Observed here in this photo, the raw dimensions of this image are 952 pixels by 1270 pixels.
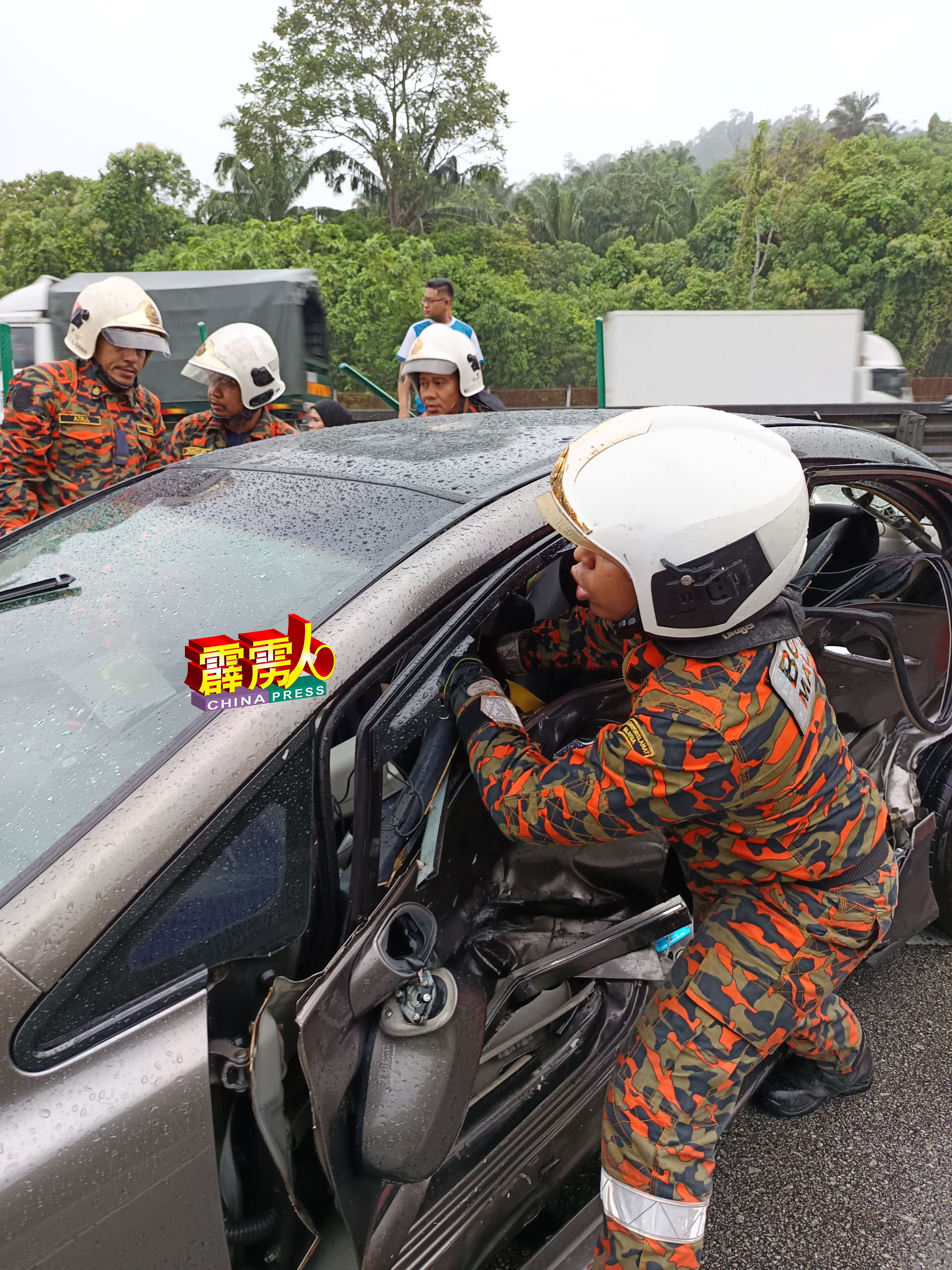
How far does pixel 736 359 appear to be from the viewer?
37.8 ft

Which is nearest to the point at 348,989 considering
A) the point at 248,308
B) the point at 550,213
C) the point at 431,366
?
the point at 431,366

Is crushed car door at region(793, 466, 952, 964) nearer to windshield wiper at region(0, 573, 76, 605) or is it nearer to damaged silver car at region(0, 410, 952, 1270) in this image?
damaged silver car at region(0, 410, 952, 1270)

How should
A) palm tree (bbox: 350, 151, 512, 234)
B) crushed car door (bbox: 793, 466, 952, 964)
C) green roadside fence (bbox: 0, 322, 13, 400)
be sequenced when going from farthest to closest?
palm tree (bbox: 350, 151, 512, 234) < green roadside fence (bbox: 0, 322, 13, 400) < crushed car door (bbox: 793, 466, 952, 964)

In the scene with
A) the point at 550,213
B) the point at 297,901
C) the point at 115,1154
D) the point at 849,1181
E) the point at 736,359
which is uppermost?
the point at 550,213

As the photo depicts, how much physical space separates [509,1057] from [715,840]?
552mm

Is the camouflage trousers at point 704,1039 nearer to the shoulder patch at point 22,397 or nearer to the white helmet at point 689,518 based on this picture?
the white helmet at point 689,518

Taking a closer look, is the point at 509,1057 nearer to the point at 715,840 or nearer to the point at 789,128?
the point at 715,840

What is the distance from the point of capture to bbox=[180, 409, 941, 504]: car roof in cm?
175

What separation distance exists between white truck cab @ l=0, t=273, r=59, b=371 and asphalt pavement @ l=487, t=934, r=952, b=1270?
8.87 meters

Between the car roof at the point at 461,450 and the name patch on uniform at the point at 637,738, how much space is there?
1.60 feet

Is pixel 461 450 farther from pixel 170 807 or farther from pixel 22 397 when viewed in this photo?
pixel 22 397

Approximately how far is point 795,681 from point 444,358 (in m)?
2.29

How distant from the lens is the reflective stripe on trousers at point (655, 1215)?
1514mm

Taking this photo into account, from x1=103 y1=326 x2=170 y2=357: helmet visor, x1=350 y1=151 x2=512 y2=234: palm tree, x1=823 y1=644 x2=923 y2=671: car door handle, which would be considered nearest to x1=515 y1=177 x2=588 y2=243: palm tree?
x1=350 y1=151 x2=512 y2=234: palm tree
